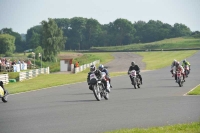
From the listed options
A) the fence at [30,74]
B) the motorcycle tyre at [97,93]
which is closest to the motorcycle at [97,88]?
the motorcycle tyre at [97,93]

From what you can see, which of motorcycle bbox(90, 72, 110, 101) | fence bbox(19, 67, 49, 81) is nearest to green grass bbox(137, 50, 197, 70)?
fence bbox(19, 67, 49, 81)

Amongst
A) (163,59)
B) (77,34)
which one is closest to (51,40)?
(77,34)

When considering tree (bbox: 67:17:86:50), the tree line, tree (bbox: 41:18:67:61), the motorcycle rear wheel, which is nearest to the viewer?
the motorcycle rear wheel

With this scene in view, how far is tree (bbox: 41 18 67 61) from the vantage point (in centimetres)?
4212

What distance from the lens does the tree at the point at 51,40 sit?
1658 inches

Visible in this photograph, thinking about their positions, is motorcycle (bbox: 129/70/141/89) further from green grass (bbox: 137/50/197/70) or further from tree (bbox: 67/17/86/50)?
green grass (bbox: 137/50/197/70)

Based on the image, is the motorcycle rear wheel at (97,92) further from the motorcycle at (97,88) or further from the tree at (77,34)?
the tree at (77,34)

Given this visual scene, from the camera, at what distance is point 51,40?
4666 centimetres

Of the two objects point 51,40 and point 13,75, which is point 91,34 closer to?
point 13,75

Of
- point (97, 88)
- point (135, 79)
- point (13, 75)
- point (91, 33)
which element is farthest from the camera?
point (13, 75)

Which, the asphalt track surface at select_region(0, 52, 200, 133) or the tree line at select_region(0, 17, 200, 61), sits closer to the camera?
the asphalt track surface at select_region(0, 52, 200, 133)

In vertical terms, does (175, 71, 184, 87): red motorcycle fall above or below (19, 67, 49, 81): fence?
above

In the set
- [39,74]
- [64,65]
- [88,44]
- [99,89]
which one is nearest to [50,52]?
[39,74]

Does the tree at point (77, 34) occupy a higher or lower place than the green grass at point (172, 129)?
higher
